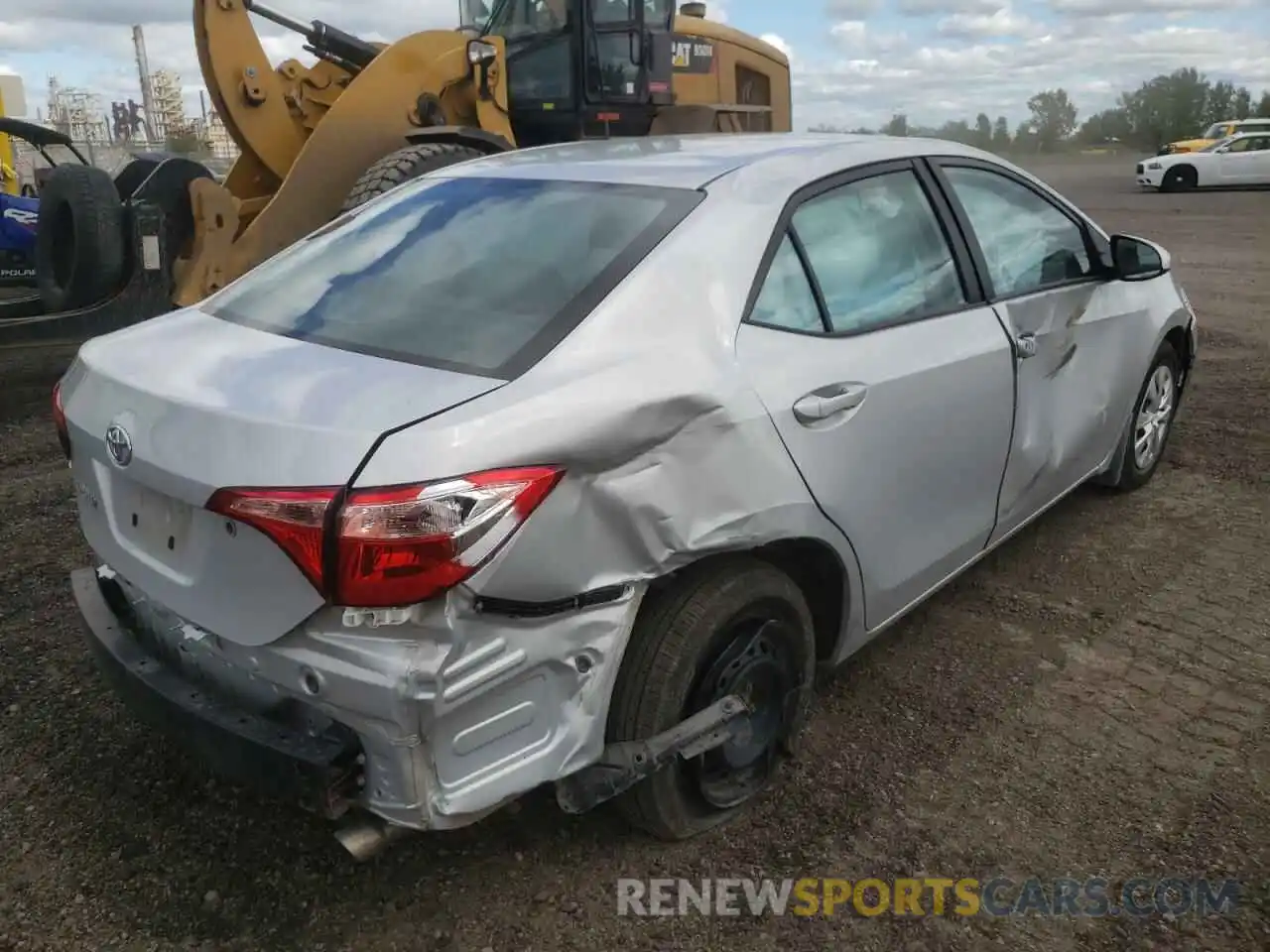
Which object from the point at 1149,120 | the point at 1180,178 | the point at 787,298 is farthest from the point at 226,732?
the point at 1149,120

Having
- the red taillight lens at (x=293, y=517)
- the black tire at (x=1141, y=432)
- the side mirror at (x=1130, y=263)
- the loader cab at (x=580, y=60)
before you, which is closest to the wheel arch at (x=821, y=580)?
the red taillight lens at (x=293, y=517)

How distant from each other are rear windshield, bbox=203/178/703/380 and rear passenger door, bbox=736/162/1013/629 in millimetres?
378

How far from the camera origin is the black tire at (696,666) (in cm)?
232

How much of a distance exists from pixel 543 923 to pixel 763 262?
64.3 inches

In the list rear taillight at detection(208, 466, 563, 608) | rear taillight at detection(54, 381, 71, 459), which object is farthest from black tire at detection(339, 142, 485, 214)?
rear taillight at detection(208, 466, 563, 608)

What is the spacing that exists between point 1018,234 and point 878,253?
91cm

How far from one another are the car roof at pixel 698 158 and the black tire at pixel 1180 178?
25.5 meters

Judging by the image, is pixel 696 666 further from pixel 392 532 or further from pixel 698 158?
pixel 698 158

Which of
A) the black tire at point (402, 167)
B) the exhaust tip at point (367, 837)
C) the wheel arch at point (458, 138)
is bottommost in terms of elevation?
the exhaust tip at point (367, 837)

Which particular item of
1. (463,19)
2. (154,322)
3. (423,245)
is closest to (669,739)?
(423,245)

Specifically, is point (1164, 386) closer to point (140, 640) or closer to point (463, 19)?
point (140, 640)

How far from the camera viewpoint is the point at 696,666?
239 cm

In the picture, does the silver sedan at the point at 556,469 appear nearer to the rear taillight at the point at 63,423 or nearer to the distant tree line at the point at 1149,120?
the rear taillight at the point at 63,423

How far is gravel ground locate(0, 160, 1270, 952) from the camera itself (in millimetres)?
2385
